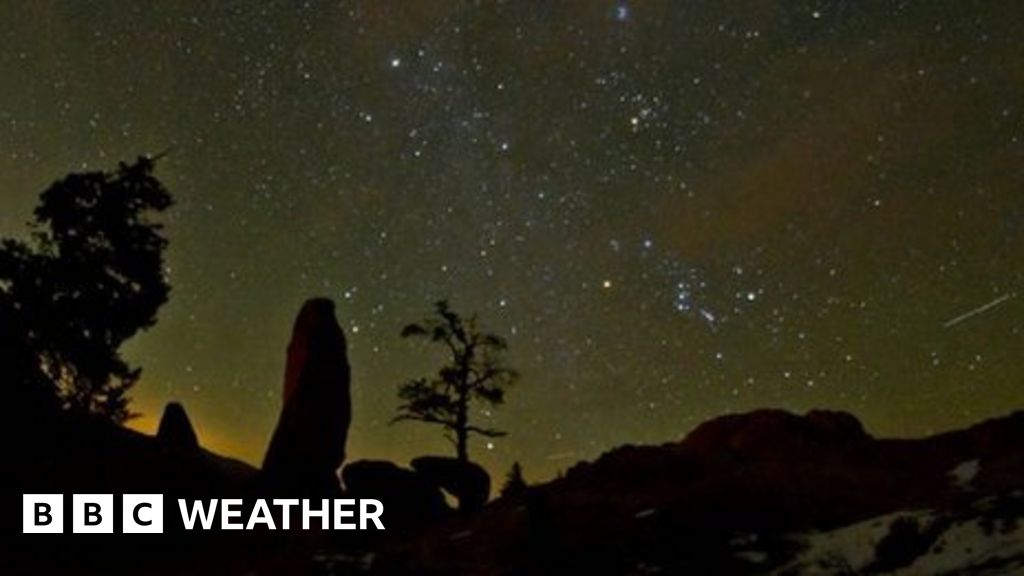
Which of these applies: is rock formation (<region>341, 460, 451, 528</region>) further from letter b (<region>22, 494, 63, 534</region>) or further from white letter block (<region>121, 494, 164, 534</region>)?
letter b (<region>22, 494, 63, 534</region>)

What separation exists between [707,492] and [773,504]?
2.36 metres

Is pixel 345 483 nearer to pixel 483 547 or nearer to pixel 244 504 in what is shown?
pixel 244 504

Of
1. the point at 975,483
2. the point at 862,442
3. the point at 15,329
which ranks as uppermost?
the point at 15,329

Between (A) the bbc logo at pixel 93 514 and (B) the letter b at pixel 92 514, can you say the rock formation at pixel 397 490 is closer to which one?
(A) the bbc logo at pixel 93 514

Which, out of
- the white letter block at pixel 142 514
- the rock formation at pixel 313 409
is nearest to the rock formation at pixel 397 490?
the rock formation at pixel 313 409

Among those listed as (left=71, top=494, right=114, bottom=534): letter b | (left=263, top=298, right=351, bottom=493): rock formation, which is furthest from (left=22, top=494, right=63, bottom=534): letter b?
(left=263, top=298, right=351, bottom=493): rock formation

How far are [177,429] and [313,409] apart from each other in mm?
7557

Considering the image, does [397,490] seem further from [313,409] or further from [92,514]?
[92,514]

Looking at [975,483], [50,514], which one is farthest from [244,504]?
[975,483]

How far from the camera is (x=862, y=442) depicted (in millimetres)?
37844

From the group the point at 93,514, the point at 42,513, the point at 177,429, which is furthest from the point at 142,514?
the point at 177,429

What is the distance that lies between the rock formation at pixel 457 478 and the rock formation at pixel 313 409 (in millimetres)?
3297

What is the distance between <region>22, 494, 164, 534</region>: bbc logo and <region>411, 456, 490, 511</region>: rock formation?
965 centimetres

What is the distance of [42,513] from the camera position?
29391 millimetres
